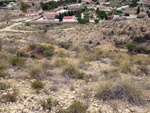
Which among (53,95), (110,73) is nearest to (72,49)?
(110,73)

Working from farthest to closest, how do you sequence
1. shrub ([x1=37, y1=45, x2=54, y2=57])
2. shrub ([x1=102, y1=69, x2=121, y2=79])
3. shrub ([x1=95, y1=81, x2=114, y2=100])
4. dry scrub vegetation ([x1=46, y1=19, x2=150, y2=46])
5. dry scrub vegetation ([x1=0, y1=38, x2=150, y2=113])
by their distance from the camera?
dry scrub vegetation ([x1=46, y1=19, x2=150, y2=46]), shrub ([x1=37, y1=45, x2=54, y2=57]), shrub ([x1=102, y1=69, x2=121, y2=79]), shrub ([x1=95, y1=81, x2=114, y2=100]), dry scrub vegetation ([x1=0, y1=38, x2=150, y2=113])

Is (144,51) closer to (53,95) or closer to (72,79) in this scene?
(72,79)

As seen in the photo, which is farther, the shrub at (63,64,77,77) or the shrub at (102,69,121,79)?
the shrub at (63,64,77,77)

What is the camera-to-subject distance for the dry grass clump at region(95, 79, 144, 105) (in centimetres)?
449

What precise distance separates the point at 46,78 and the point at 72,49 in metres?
8.26

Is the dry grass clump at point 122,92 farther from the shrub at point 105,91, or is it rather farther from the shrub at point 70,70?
the shrub at point 70,70

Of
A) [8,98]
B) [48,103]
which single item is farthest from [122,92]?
[8,98]

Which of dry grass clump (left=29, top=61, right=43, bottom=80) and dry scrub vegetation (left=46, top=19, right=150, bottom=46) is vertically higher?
dry grass clump (left=29, top=61, right=43, bottom=80)

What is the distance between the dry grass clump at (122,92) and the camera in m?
4.49

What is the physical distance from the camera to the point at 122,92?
4.68 m

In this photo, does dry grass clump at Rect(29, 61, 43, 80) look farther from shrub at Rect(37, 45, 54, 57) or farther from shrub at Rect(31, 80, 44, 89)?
shrub at Rect(37, 45, 54, 57)

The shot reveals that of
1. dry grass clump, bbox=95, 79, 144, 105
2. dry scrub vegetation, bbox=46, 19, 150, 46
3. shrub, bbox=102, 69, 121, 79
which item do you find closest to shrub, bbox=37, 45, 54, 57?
shrub, bbox=102, 69, 121, 79

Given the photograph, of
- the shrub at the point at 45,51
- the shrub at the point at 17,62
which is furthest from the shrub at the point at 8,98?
the shrub at the point at 45,51

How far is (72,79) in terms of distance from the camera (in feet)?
21.2
